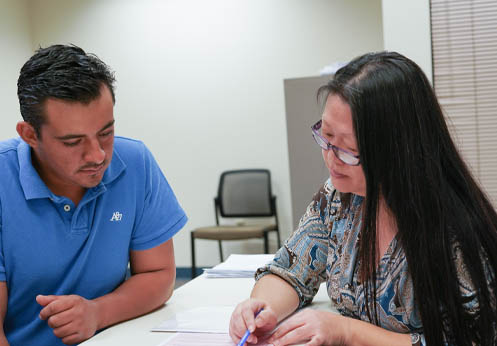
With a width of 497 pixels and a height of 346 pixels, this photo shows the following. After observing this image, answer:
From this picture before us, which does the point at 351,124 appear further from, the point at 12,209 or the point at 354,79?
the point at 12,209

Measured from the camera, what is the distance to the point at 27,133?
4.50 ft

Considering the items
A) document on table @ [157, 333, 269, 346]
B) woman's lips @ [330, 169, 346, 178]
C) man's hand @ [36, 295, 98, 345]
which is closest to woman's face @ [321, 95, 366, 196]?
woman's lips @ [330, 169, 346, 178]

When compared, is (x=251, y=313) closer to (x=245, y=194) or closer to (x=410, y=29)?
(x=410, y=29)

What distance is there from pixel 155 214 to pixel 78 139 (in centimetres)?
35

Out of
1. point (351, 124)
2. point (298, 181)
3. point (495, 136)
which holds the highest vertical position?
point (351, 124)

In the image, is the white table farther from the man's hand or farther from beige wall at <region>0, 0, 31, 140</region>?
beige wall at <region>0, 0, 31, 140</region>

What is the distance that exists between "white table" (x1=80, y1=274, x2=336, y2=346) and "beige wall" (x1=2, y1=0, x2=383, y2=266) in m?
3.27

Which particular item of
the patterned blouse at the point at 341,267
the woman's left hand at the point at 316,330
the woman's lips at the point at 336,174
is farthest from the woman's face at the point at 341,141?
the woman's left hand at the point at 316,330

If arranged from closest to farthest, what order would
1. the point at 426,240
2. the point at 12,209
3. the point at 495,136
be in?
the point at 426,240 < the point at 12,209 < the point at 495,136

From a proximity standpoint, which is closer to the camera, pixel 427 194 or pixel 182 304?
pixel 427 194

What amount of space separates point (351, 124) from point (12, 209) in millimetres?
837

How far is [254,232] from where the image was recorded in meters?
4.46

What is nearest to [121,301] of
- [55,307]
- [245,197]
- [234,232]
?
[55,307]

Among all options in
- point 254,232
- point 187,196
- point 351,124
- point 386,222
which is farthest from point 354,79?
point 187,196
